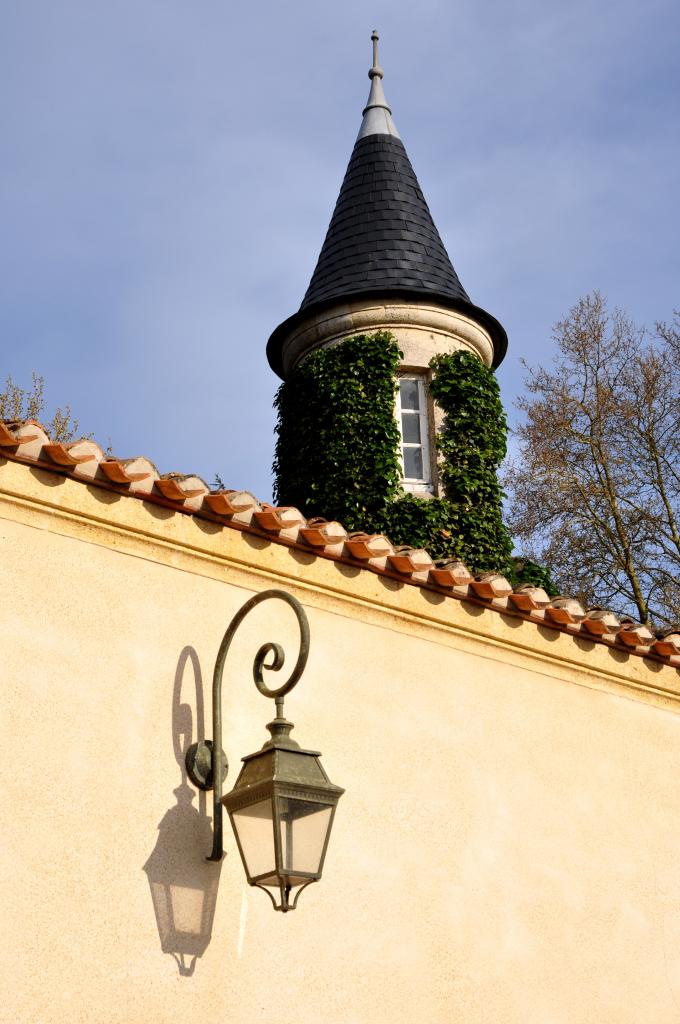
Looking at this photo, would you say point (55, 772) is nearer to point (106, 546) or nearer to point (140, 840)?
point (140, 840)

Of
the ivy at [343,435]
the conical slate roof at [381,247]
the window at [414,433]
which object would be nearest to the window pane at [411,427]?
the window at [414,433]

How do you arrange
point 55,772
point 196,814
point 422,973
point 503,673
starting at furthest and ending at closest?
point 503,673
point 422,973
point 196,814
point 55,772

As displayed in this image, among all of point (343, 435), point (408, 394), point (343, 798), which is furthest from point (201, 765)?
point (408, 394)

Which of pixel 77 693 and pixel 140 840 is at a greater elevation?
pixel 77 693

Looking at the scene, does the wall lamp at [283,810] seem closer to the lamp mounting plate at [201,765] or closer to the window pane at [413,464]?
the lamp mounting plate at [201,765]

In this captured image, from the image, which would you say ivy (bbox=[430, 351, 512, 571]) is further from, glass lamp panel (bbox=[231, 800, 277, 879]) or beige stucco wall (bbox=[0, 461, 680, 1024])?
glass lamp panel (bbox=[231, 800, 277, 879])

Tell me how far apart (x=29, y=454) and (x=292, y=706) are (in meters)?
2.06

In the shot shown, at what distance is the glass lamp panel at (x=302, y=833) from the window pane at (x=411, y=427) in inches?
327

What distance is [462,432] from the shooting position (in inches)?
541

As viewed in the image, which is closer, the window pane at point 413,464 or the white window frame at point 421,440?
the white window frame at point 421,440

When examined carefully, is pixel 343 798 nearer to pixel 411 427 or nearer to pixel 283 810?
pixel 283 810

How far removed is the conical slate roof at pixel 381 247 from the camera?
14.4 meters

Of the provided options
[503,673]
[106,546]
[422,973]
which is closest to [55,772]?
[106,546]

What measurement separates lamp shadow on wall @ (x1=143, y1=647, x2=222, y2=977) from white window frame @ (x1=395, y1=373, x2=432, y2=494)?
23.9 ft
